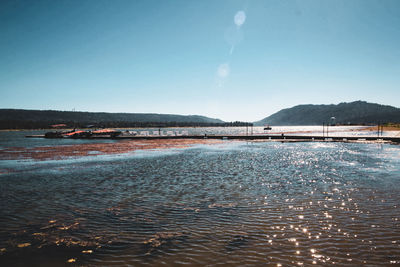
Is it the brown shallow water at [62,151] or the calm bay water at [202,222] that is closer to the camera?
the calm bay water at [202,222]

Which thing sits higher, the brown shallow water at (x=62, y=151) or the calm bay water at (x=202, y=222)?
the calm bay water at (x=202, y=222)

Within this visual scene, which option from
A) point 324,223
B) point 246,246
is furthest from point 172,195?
point 324,223

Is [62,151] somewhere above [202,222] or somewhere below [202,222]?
below

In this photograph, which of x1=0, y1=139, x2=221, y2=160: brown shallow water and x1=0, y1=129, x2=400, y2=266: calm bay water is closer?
x1=0, y1=129, x2=400, y2=266: calm bay water

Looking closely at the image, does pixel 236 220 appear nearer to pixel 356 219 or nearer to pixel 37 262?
pixel 356 219

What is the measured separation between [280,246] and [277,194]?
17.4ft

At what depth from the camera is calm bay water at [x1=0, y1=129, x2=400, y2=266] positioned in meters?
6.09

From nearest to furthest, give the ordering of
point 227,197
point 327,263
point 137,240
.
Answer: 1. point 327,263
2. point 137,240
3. point 227,197

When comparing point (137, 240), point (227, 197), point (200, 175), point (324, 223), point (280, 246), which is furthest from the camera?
point (200, 175)

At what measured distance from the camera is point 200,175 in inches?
658

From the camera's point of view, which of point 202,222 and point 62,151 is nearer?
point 202,222

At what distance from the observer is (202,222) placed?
828cm

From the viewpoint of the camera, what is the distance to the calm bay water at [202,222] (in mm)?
6094

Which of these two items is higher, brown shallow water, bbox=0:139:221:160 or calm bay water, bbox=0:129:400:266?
calm bay water, bbox=0:129:400:266
